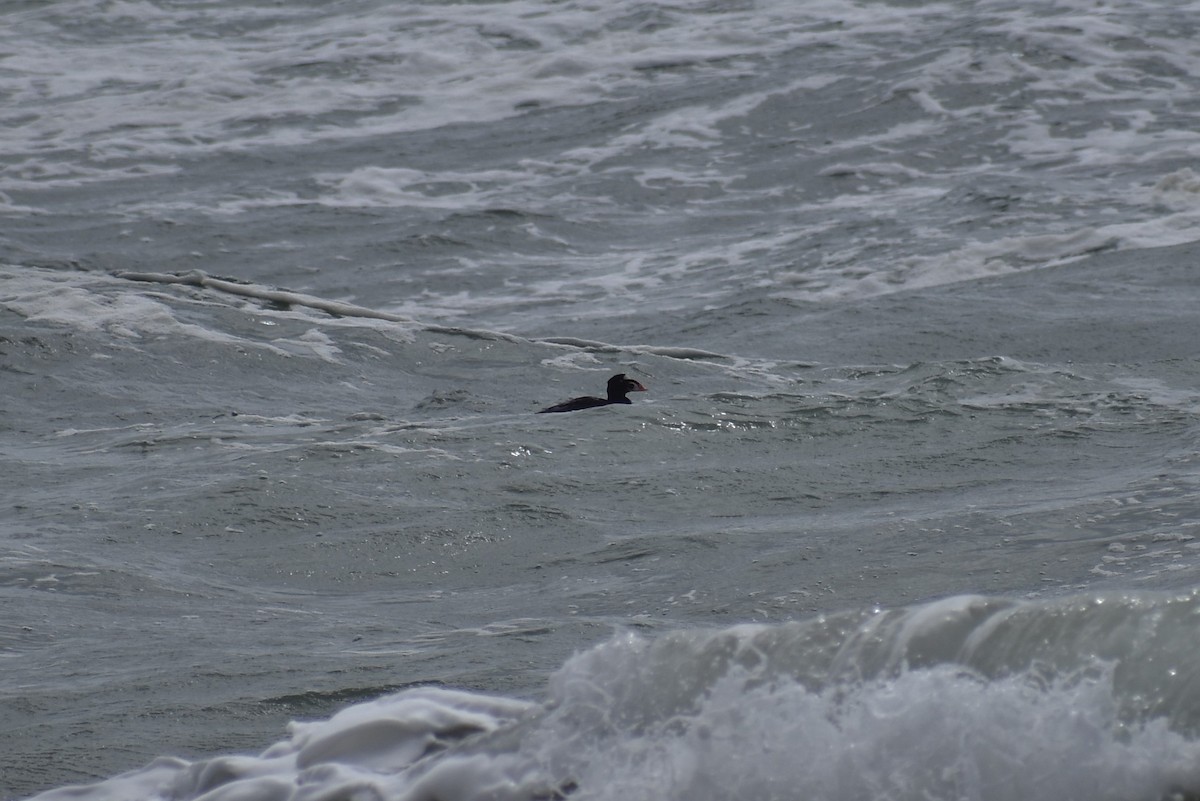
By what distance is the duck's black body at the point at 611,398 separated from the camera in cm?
817

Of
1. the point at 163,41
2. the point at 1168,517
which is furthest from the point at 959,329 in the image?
the point at 163,41

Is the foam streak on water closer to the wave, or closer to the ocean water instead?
the ocean water

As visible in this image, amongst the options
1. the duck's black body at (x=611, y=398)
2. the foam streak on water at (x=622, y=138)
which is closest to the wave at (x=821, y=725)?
the duck's black body at (x=611, y=398)

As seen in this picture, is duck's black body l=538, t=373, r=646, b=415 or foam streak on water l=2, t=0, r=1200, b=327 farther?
foam streak on water l=2, t=0, r=1200, b=327

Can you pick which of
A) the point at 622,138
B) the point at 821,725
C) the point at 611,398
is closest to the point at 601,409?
the point at 611,398

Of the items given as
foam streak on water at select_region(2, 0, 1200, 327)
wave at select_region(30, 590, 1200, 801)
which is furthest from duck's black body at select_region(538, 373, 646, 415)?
wave at select_region(30, 590, 1200, 801)

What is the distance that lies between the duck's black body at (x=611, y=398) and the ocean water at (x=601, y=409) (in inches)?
9.4

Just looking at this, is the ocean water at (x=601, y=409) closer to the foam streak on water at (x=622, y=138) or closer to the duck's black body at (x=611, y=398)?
the foam streak on water at (x=622, y=138)

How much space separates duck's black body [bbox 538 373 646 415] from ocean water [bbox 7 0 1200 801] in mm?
239

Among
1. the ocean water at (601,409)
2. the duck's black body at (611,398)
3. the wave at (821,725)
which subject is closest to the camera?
the wave at (821,725)

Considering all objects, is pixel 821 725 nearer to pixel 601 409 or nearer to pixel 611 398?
pixel 601 409

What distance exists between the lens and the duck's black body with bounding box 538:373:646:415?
8.17 metres

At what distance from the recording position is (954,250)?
1159 cm

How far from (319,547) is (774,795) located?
129 inches
